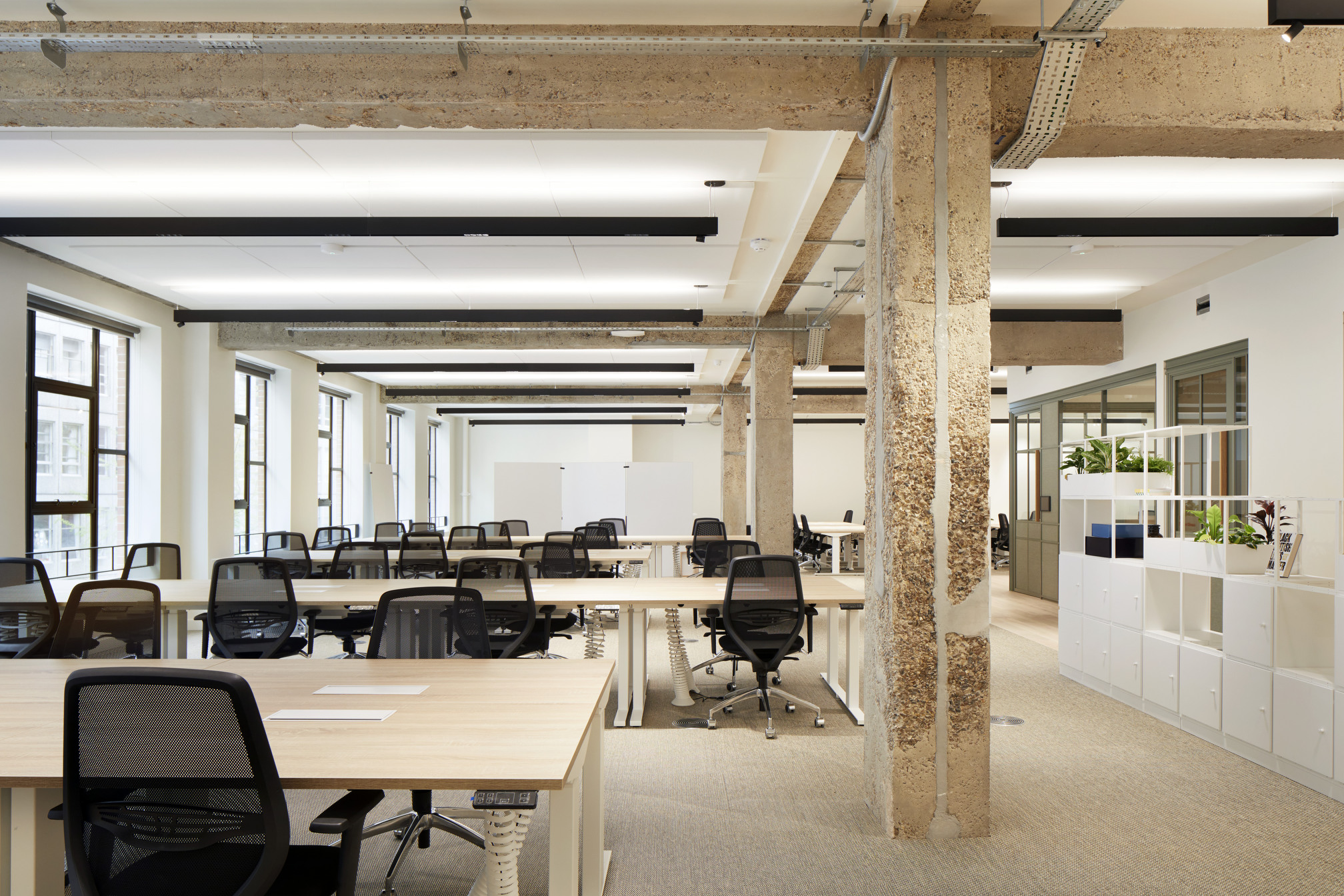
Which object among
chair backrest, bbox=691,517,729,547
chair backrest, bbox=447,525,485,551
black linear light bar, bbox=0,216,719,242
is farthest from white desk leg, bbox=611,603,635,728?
chair backrest, bbox=691,517,729,547

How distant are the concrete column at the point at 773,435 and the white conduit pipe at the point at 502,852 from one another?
6854 millimetres

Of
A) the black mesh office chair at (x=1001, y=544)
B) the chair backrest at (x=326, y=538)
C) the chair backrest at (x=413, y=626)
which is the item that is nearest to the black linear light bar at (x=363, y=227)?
the chair backrest at (x=413, y=626)

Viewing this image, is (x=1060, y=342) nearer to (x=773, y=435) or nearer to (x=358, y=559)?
(x=773, y=435)

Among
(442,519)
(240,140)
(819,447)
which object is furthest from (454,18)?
(819,447)

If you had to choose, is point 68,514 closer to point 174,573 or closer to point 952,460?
point 174,573

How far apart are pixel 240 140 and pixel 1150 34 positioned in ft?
13.5

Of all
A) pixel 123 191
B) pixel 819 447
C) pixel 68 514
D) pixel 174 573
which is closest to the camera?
pixel 123 191

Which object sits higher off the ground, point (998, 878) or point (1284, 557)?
point (1284, 557)

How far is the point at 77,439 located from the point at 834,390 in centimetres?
1062

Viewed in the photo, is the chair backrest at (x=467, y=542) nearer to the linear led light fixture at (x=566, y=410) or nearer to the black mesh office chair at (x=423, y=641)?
the black mesh office chair at (x=423, y=641)

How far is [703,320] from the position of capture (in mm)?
9008

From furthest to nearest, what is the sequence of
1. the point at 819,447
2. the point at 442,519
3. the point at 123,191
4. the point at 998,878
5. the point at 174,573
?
the point at 819,447
the point at 442,519
the point at 174,573
the point at 123,191
the point at 998,878

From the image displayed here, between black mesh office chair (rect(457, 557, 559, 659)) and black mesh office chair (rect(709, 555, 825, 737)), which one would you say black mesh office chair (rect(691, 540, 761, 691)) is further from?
black mesh office chair (rect(457, 557, 559, 659))

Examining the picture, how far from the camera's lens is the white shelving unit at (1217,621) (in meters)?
3.88
